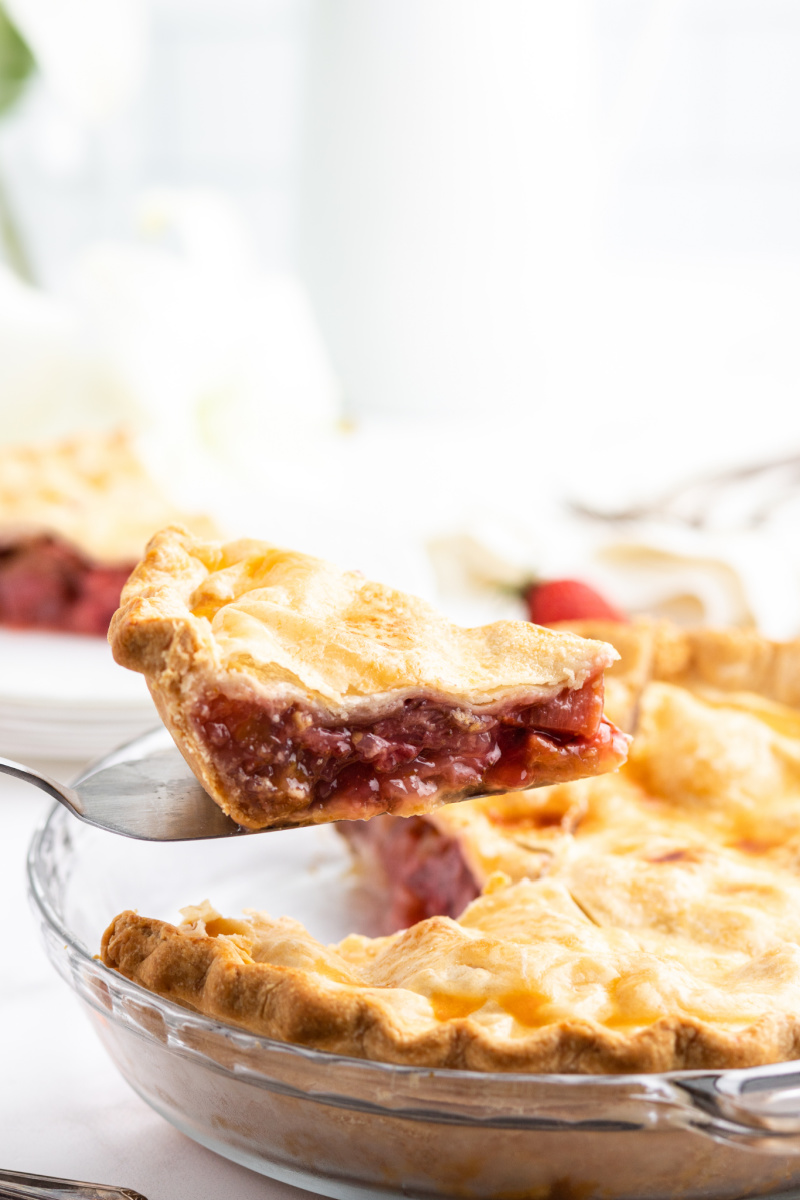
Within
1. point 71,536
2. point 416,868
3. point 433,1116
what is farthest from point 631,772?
point 71,536

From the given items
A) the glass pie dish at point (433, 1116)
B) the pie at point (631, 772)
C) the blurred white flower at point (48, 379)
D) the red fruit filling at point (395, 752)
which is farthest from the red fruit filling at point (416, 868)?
the blurred white flower at point (48, 379)

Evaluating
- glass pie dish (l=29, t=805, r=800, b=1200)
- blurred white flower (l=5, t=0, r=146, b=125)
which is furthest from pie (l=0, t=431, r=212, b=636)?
glass pie dish (l=29, t=805, r=800, b=1200)

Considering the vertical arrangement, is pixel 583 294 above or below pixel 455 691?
below

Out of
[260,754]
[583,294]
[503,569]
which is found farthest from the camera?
[583,294]

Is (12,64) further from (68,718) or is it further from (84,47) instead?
(68,718)

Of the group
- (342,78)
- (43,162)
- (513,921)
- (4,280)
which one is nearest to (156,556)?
(513,921)

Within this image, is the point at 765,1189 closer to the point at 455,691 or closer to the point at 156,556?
the point at 455,691
